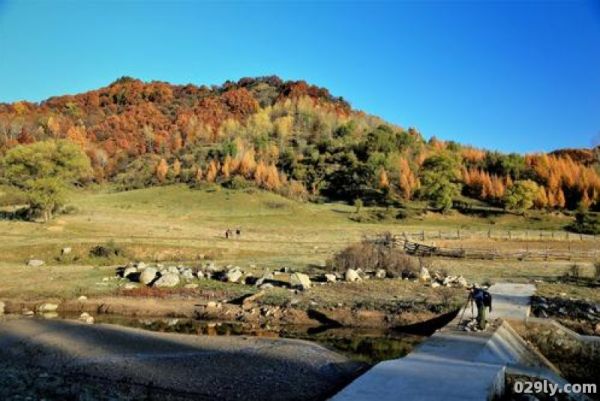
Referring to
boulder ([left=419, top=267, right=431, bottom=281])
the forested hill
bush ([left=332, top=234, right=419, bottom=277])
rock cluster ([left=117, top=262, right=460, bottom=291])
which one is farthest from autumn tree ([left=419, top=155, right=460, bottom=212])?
boulder ([left=419, top=267, right=431, bottom=281])

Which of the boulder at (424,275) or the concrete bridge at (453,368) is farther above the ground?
the boulder at (424,275)

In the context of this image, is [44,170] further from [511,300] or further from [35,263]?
[511,300]

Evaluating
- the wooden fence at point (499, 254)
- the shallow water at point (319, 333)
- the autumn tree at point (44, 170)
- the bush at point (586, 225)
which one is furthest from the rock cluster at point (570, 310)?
the bush at point (586, 225)

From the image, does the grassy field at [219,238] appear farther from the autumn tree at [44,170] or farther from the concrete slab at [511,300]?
the concrete slab at [511,300]

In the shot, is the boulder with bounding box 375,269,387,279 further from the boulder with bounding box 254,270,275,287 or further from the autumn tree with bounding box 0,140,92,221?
the autumn tree with bounding box 0,140,92,221

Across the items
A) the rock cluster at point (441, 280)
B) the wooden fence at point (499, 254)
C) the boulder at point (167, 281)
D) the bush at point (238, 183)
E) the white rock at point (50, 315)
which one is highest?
the bush at point (238, 183)

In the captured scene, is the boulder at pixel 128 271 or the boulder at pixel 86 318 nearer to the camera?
the boulder at pixel 86 318

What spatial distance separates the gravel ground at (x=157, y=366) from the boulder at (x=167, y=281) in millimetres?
7873

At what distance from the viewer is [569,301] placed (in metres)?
23.5

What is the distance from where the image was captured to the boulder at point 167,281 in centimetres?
2897

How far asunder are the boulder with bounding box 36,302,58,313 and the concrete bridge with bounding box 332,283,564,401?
1746cm

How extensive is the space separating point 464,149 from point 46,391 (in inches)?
5956

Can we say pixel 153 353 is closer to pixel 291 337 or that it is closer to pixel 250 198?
pixel 291 337

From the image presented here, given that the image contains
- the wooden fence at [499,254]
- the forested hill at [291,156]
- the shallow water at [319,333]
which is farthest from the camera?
the forested hill at [291,156]
